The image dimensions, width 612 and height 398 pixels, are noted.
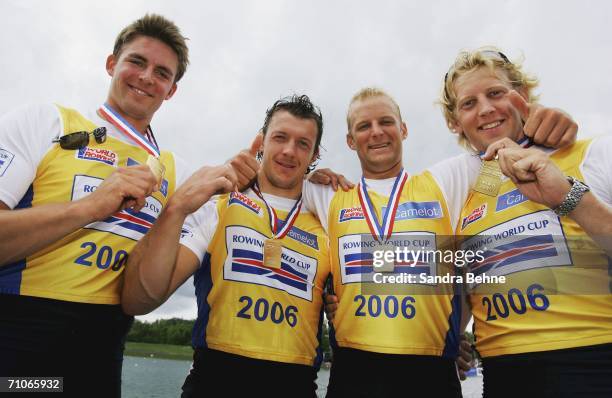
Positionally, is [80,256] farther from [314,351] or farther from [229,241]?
[314,351]

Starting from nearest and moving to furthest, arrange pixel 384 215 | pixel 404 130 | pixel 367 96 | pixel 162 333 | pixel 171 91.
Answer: pixel 384 215 < pixel 171 91 < pixel 367 96 < pixel 404 130 < pixel 162 333

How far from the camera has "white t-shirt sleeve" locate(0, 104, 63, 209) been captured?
2.53 m

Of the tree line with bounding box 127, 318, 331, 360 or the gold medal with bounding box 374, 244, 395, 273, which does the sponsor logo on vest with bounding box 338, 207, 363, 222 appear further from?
the tree line with bounding box 127, 318, 331, 360

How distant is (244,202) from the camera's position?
3707 mm

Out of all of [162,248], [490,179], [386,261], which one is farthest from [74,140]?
[490,179]

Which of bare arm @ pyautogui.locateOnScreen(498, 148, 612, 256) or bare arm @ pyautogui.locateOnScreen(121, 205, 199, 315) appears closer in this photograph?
bare arm @ pyautogui.locateOnScreen(498, 148, 612, 256)

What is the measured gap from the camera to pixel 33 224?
2322 mm

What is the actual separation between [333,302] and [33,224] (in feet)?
7.56

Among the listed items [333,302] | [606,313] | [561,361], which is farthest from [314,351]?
[606,313]

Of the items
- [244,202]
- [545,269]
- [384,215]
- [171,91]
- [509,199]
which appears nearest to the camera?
[545,269]

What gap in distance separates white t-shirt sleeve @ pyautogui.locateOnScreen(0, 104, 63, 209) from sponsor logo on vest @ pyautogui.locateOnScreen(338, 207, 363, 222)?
2.42m

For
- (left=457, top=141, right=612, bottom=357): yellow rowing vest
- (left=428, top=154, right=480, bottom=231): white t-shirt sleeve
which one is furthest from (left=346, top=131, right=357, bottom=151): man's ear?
(left=457, top=141, right=612, bottom=357): yellow rowing vest

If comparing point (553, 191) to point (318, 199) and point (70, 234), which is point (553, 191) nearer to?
point (318, 199)

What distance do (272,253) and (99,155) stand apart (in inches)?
62.4
